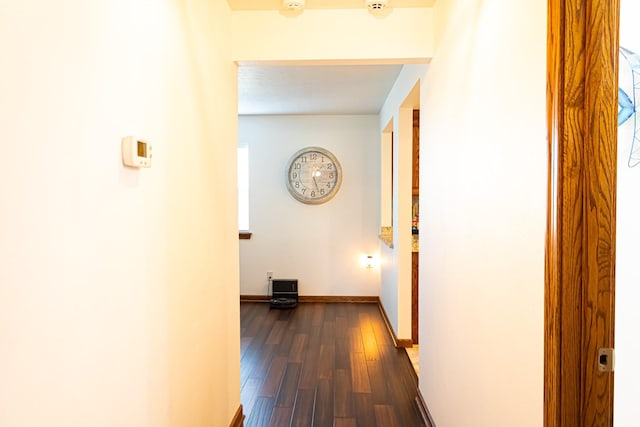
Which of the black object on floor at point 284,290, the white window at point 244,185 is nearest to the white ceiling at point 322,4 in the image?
the white window at point 244,185

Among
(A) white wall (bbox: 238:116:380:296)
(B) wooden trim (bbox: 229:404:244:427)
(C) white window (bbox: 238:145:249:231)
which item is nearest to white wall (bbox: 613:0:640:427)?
(B) wooden trim (bbox: 229:404:244:427)

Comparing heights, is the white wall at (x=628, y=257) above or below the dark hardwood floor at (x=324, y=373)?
above

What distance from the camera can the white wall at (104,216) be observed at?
73 centimetres

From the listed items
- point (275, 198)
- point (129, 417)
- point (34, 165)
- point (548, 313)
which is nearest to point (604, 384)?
point (548, 313)

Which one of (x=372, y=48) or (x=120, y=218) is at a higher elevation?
(x=372, y=48)

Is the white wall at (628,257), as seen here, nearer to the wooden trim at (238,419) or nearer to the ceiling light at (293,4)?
the ceiling light at (293,4)

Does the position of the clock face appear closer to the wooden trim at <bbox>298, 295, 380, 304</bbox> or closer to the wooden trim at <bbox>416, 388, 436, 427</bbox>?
the wooden trim at <bbox>298, 295, 380, 304</bbox>

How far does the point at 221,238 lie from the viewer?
2.03 m

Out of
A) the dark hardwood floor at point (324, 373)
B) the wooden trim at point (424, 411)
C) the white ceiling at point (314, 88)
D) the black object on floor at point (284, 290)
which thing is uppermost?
the white ceiling at point (314, 88)

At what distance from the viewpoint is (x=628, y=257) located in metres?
1.26

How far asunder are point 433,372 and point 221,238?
1417 millimetres

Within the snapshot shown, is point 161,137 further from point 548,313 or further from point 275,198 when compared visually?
point 275,198

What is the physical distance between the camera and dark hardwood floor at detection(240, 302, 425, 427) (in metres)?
2.45

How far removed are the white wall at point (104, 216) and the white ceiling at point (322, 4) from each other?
13.6 inches
